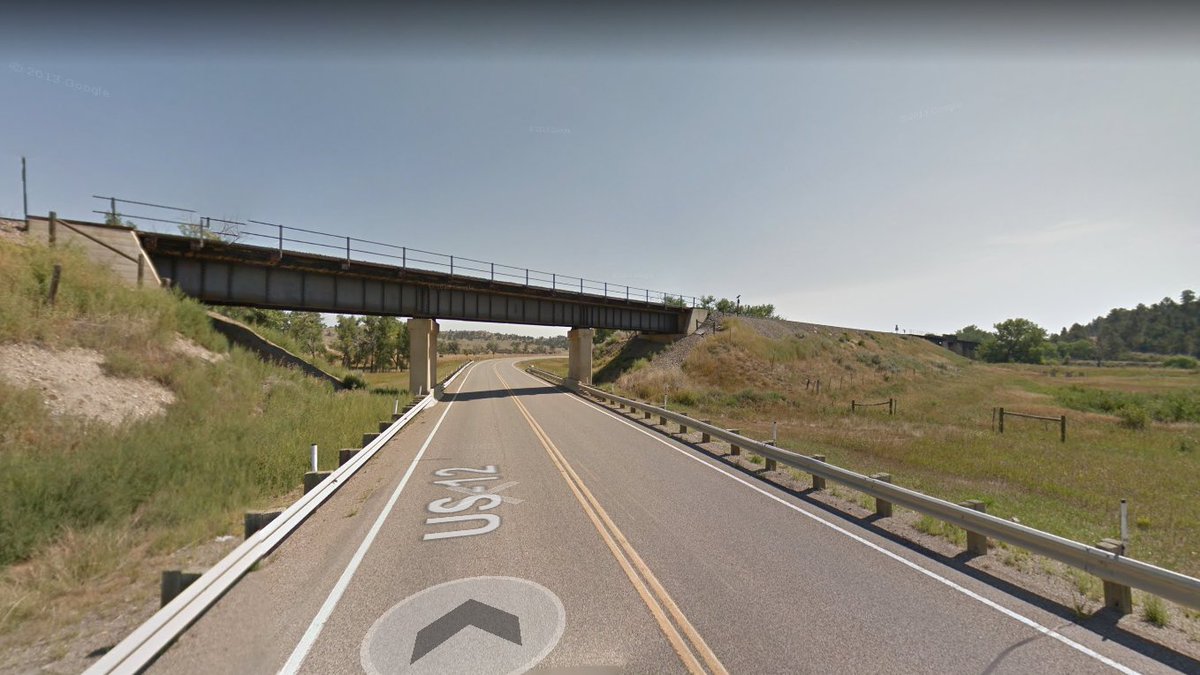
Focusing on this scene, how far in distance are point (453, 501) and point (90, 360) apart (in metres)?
11.7

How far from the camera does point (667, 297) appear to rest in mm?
41344

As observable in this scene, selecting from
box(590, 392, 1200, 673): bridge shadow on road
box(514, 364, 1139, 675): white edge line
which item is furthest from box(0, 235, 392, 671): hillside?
box(590, 392, 1200, 673): bridge shadow on road

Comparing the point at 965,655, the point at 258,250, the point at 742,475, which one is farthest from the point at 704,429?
the point at 258,250

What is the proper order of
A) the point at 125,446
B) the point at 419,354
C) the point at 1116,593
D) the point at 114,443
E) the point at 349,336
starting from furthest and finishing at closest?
1. the point at 349,336
2. the point at 419,354
3. the point at 114,443
4. the point at 125,446
5. the point at 1116,593

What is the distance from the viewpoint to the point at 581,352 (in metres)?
35.3

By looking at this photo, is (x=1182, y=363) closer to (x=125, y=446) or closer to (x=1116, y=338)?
(x=1116, y=338)

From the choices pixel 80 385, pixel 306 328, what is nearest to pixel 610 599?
pixel 80 385

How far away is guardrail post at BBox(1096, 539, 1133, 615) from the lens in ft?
13.8

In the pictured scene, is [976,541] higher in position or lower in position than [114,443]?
lower

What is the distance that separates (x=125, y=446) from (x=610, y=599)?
916cm

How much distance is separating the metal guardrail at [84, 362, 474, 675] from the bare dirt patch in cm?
721

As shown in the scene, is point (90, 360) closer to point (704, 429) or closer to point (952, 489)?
point (704, 429)

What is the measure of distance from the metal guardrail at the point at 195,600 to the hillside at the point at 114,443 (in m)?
0.67

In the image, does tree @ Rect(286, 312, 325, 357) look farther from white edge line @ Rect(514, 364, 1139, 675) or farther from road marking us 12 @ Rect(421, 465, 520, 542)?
white edge line @ Rect(514, 364, 1139, 675)
